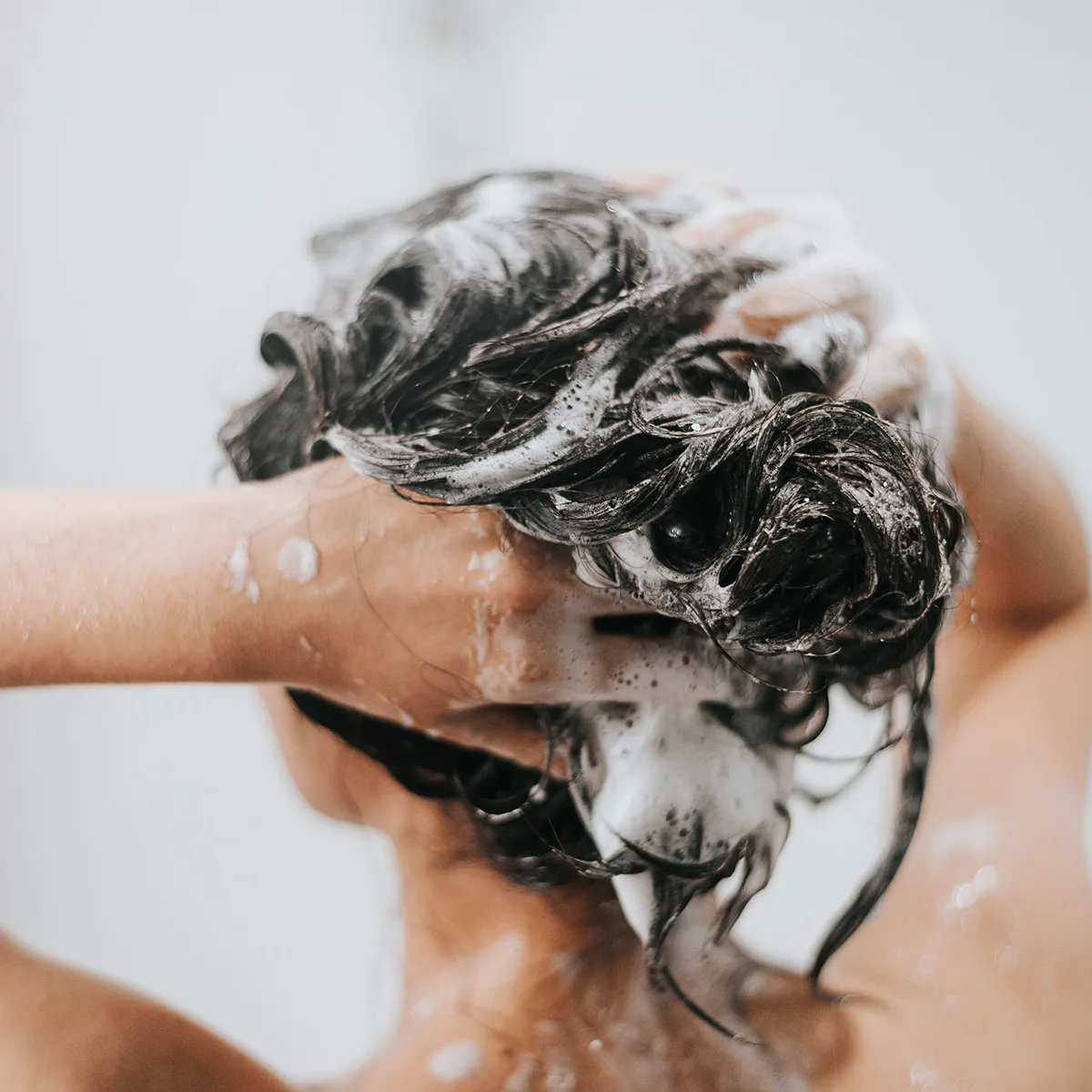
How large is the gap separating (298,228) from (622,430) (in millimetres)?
575

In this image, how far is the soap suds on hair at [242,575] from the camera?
1.39ft

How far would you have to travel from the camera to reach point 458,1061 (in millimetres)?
563

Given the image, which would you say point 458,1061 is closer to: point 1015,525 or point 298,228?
point 1015,525

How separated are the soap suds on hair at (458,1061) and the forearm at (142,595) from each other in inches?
10.6

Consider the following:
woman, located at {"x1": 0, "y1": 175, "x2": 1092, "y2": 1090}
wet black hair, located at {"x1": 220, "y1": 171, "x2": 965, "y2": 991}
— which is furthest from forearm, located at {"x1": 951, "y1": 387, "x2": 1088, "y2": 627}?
wet black hair, located at {"x1": 220, "y1": 171, "x2": 965, "y2": 991}

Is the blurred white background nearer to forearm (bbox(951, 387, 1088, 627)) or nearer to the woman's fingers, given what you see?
forearm (bbox(951, 387, 1088, 627))

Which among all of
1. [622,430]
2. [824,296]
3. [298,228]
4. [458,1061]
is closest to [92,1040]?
[458,1061]

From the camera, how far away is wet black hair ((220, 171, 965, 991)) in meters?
0.36

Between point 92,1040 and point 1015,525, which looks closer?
point 92,1040

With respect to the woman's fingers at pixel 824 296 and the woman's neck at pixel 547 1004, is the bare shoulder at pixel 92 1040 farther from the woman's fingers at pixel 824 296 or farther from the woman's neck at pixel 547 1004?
the woman's fingers at pixel 824 296

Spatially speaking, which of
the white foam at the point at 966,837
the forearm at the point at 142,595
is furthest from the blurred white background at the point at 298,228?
the forearm at the point at 142,595

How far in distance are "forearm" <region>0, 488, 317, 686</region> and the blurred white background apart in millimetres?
205

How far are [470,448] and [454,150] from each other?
62 cm

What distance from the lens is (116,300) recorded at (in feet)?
2.64
